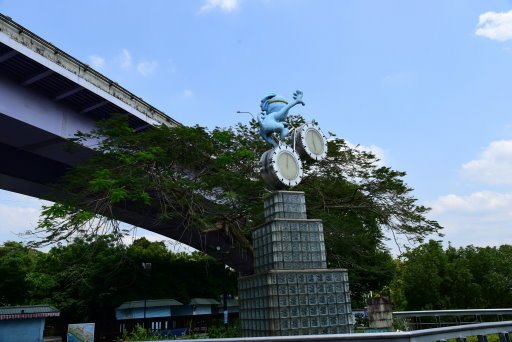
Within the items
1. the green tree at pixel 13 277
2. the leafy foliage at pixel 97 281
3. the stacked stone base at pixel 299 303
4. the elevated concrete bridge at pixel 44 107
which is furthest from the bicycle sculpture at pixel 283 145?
the green tree at pixel 13 277

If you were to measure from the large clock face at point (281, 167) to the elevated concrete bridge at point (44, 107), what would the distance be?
8299 millimetres

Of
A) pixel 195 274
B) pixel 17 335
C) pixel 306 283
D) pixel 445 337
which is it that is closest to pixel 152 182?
pixel 306 283

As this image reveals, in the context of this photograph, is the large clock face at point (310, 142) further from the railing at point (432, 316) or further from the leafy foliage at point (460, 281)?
the leafy foliage at point (460, 281)

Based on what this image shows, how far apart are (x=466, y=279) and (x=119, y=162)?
23.2m

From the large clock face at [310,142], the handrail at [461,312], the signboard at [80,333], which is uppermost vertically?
the large clock face at [310,142]

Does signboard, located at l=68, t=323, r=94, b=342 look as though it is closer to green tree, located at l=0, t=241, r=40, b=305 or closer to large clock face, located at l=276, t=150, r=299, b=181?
large clock face, located at l=276, t=150, r=299, b=181

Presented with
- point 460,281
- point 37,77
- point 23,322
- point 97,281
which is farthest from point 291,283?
point 97,281

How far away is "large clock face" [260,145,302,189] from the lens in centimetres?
1216

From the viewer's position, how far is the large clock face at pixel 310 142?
42.0ft

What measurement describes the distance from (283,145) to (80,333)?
562 inches

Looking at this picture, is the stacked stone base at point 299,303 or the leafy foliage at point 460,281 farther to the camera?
the leafy foliage at point 460,281

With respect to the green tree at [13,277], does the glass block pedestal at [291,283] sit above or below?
below

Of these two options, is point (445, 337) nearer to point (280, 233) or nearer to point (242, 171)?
point (280, 233)

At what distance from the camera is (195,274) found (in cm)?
3562
